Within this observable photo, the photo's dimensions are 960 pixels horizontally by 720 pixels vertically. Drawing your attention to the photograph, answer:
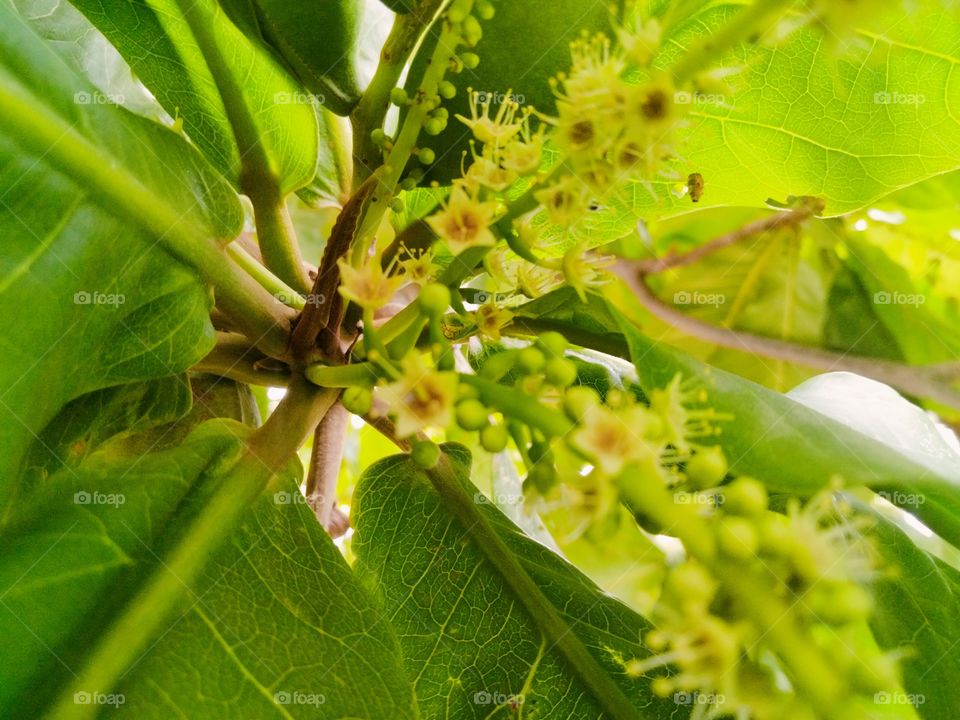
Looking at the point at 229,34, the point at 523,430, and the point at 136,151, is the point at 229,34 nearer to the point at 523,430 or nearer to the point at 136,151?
the point at 136,151

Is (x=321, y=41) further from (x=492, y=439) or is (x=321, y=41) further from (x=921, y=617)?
(x=921, y=617)

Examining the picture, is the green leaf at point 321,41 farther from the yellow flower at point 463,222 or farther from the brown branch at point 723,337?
the brown branch at point 723,337

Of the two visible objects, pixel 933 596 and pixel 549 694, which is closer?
pixel 933 596

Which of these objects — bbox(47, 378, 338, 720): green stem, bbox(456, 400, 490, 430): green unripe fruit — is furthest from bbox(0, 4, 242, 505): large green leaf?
bbox(456, 400, 490, 430): green unripe fruit

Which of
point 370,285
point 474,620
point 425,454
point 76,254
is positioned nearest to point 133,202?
point 76,254

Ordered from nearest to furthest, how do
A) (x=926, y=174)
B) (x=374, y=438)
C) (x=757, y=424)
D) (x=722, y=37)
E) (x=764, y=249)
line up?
(x=722, y=37) < (x=757, y=424) < (x=926, y=174) < (x=374, y=438) < (x=764, y=249)

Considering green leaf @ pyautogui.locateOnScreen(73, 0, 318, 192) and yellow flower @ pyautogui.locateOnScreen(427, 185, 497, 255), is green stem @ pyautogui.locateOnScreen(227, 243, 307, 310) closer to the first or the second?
green leaf @ pyautogui.locateOnScreen(73, 0, 318, 192)

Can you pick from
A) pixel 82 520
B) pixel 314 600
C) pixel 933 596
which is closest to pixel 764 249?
pixel 933 596
